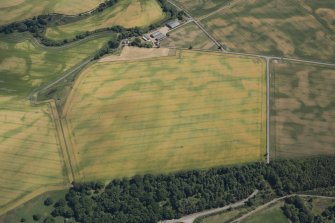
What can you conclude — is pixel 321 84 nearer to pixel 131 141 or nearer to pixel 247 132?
pixel 247 132

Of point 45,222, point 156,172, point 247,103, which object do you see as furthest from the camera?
point 247,103

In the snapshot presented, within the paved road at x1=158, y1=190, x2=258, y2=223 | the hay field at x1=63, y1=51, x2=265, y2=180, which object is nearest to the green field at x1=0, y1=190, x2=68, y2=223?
the hay field at x1=63, y1=51, x2=265, y2=180

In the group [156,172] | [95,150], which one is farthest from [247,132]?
[95,150]

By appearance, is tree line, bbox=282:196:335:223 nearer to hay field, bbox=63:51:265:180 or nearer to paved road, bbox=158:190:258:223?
paved road, bbox=158:190:258:223

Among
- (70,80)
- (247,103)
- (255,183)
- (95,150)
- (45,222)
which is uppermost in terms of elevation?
(70,80)

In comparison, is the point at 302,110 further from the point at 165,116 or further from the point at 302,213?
the point at 165,116

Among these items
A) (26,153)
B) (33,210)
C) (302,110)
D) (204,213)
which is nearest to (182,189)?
(204,213)
